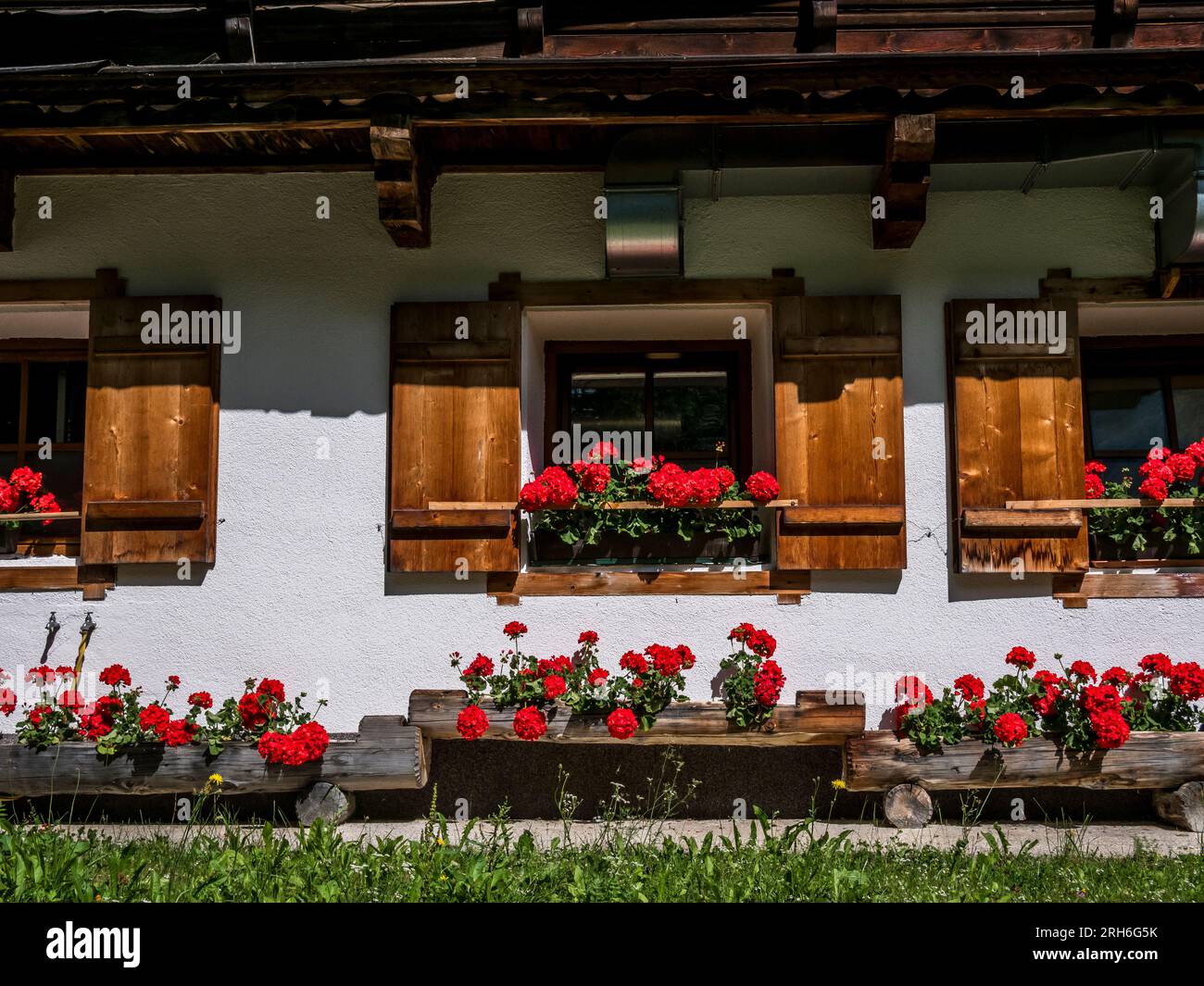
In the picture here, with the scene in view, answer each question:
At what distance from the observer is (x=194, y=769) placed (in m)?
4.83

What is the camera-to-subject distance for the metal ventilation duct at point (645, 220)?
5008 mm

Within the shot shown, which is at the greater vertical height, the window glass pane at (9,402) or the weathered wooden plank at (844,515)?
the window glass pane at (9,402)

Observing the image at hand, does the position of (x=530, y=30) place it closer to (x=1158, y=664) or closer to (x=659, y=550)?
(x=659, y=550)

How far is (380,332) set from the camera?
5.37 meters

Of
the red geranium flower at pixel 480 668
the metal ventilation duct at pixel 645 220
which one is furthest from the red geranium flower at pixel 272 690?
the metal ventilation duct at pixel 645 220

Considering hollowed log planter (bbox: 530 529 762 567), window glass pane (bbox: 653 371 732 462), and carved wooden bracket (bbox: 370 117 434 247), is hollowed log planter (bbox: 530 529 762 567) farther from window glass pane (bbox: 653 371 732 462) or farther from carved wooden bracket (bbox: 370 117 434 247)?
carved wooden bracket (bbox: 370 117 434 247)

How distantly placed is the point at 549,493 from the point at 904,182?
7.53 feet

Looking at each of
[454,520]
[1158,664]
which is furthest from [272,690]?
[1158,664]

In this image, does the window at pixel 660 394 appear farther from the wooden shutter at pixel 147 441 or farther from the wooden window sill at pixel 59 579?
the wooden window sill at pixel 59 579

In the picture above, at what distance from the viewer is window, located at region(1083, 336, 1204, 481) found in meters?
5.91

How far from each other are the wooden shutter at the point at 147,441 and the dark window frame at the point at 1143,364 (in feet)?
16.4

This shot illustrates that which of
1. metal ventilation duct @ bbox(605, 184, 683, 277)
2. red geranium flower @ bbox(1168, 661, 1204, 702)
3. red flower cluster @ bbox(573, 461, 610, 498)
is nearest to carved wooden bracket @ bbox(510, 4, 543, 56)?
metal ventilation duct @ bbox(605, 184, 683, 277)

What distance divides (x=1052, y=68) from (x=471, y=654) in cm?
398
